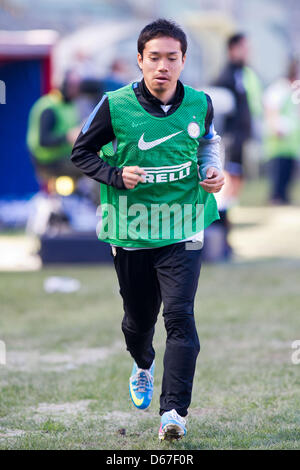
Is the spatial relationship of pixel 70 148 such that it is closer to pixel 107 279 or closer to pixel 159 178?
pixel 107 279

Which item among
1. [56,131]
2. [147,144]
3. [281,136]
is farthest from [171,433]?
[281,136]

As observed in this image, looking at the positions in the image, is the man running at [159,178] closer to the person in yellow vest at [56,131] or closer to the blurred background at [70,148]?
the blurred background at [70,148]

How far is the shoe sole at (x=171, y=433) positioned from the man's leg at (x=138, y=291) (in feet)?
2.13

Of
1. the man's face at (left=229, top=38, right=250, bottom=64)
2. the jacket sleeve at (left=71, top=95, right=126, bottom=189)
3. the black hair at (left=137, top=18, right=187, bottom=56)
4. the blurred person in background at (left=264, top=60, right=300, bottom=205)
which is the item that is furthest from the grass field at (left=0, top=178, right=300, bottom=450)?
the blurred person in background at (left=264, top=60, right=300, bottom=205)

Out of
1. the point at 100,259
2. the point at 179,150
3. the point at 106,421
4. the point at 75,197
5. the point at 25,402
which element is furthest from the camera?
the point at 75,197

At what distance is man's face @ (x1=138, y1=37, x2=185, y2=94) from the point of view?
175 inches

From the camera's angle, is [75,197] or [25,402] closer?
[25,402]

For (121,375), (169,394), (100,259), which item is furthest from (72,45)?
(169,394)

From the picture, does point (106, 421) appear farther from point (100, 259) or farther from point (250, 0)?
point (250, 0)

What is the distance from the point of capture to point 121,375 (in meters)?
5.99

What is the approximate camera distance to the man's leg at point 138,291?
4.64 metres

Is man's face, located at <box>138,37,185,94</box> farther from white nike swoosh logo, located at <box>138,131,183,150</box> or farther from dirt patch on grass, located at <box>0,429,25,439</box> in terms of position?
dirt patch on grass, located at <box>0,429,25,439</box>

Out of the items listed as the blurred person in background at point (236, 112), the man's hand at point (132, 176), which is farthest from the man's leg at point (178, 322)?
the blurred person in background at point (236, 112)
